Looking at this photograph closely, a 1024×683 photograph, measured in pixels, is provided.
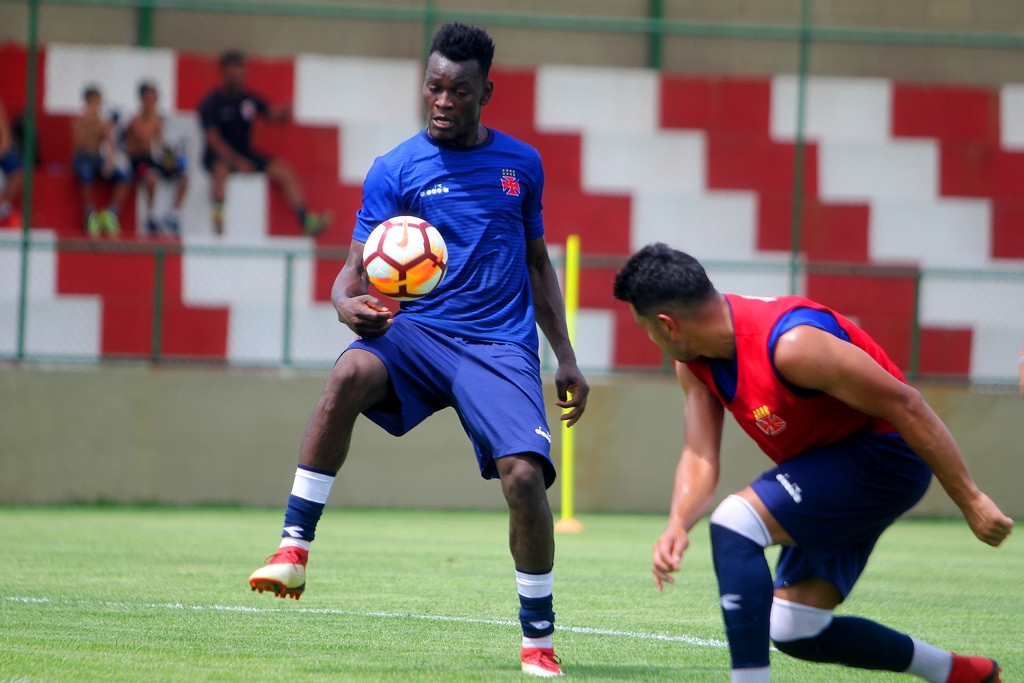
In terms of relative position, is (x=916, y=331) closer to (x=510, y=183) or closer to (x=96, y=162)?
(x=96, y=162)

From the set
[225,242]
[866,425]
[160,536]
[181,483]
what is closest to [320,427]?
[866,425]

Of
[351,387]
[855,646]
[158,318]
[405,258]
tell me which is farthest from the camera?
[158,318]

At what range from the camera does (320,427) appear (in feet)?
15.4

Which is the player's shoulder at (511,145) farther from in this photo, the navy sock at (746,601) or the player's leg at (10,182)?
the player's leg at (10,182)

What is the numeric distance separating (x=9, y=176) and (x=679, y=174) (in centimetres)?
734

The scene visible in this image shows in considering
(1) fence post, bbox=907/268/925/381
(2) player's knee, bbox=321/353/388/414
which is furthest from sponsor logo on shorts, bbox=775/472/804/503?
(1) fence post, bbox=907/268/925/381

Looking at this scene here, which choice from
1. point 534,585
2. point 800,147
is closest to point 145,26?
point 800,147

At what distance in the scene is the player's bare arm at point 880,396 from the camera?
3602 mm

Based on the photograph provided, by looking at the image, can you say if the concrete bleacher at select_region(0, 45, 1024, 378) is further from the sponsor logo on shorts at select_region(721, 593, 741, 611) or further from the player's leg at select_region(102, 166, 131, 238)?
the sponsor logo on shorts at select_region(721, 593, 741, 611)

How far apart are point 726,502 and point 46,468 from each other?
986cm

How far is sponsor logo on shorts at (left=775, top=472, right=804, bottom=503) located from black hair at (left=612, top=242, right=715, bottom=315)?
0.57m

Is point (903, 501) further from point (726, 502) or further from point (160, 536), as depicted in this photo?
point (160, 536)

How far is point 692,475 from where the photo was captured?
389cm

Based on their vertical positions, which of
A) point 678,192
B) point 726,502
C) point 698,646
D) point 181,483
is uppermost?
point 678,192
